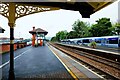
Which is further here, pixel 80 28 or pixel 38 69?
pixel 80 28

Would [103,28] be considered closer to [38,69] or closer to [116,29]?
[116,29]

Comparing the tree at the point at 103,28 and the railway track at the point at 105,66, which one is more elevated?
the tree at the point at 103,28

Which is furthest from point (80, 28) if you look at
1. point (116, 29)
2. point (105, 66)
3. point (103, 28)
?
point (105, 66)

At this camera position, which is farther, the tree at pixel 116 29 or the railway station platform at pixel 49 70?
the tree at pixel 116 29

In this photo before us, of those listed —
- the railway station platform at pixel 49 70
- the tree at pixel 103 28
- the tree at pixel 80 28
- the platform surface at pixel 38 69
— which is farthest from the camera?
the tree at pixel 80 28

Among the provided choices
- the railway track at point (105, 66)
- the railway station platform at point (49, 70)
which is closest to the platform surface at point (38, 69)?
the railway station platform at point (49, 70)

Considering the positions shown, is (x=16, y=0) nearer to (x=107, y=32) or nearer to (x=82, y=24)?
(x=107, y=32)

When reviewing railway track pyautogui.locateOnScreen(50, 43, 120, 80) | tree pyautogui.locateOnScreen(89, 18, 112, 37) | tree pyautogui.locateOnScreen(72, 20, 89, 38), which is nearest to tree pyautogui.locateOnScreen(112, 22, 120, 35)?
tree pyautogui.locateOnScreen(89, 18, 112, 37)

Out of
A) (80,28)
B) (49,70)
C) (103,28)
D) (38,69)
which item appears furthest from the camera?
(80,28)

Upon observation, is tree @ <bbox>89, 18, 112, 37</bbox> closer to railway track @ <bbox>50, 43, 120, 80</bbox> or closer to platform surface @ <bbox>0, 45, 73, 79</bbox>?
railway track @ <bbox>50, 43, 120, 80</bbox>

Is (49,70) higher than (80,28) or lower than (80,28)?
lower

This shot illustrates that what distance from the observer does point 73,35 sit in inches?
5497

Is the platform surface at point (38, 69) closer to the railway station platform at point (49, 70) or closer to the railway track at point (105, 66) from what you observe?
Answer: the railway station platform at point (49, 70)

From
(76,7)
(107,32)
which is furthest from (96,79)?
(107,32)
